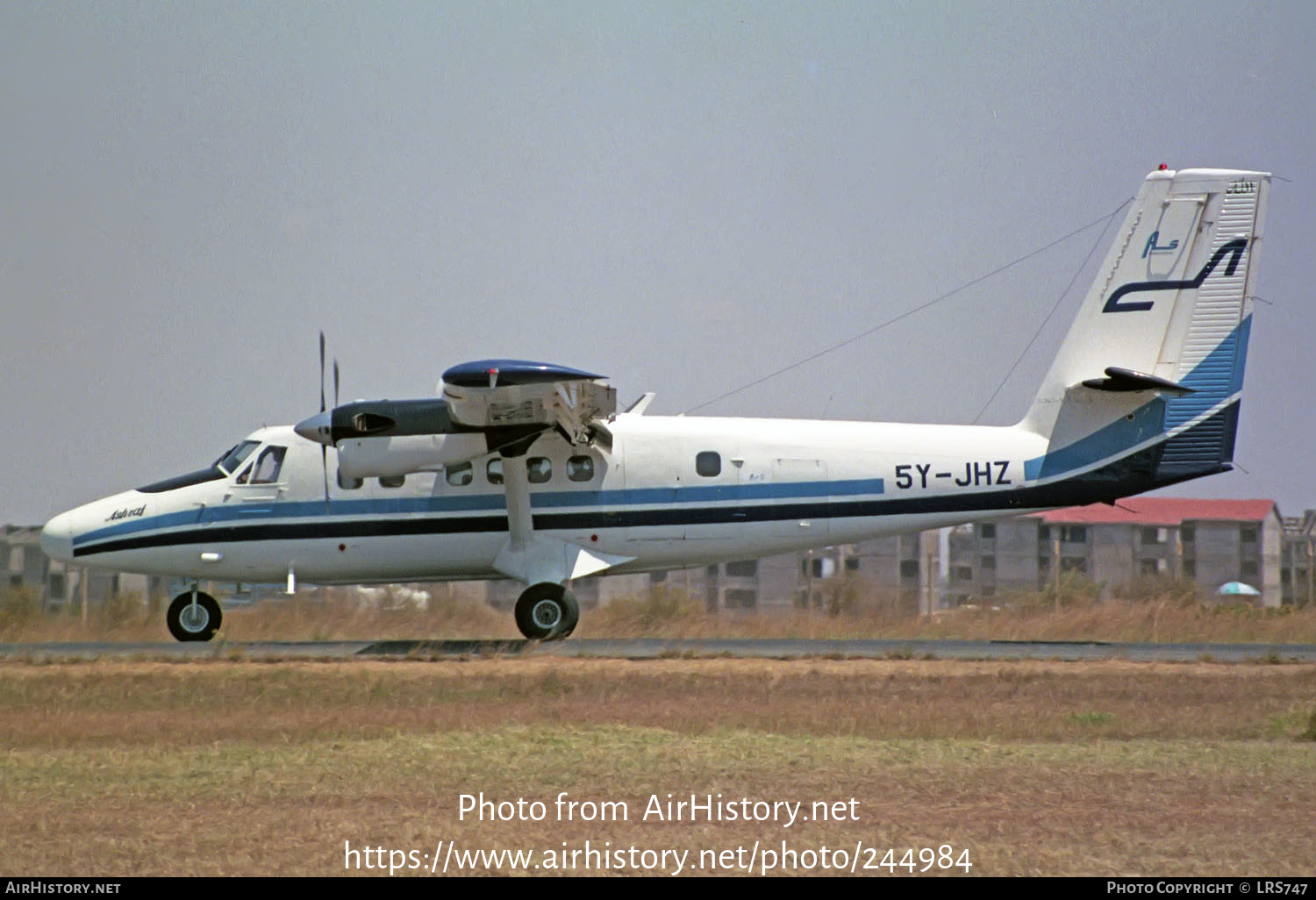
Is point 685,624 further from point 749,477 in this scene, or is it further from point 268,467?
point 268,467

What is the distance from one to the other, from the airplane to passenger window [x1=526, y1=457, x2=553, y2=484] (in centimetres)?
2

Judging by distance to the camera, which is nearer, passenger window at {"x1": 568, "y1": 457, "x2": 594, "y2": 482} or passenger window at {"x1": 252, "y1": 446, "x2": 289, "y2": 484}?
passenger window at {"x1": 568, "y1": 457, "x2": 594, "y2": 482}

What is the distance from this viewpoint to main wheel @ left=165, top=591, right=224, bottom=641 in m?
19.7

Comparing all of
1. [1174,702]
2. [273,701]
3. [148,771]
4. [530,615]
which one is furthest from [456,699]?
[1174,702]

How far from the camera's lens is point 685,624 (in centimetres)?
2370

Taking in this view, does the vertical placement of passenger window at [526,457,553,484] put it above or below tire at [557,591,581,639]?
above

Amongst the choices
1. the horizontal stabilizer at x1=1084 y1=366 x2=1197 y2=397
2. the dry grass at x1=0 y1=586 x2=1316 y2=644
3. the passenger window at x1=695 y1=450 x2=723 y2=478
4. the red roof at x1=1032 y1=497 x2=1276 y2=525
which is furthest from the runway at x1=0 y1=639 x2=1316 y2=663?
the red roof at x1=1032 y1=497 x2=1276 y2=525

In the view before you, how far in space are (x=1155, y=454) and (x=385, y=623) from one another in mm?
12048

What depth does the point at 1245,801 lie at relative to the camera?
8703 mm

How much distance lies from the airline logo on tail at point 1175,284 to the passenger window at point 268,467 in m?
11.0

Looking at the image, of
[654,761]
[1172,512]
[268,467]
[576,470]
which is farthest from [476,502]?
[1172,512]

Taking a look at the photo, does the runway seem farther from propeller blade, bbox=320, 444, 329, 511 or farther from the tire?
propeller blade, bbox=320, 444, 329, 511

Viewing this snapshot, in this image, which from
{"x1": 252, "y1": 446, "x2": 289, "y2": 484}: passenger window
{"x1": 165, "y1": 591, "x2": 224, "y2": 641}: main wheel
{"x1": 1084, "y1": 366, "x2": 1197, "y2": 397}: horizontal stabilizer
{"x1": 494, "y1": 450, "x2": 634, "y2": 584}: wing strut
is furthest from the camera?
{"x1": 165, "y1": 591, "x2": 224, "y2": 641}: main wheel

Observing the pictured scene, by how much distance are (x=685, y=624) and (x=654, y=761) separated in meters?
13.5
